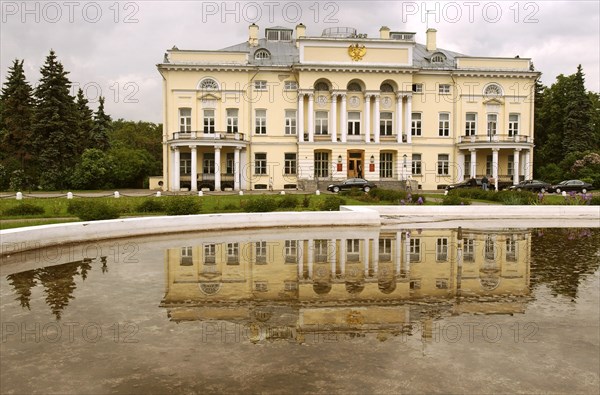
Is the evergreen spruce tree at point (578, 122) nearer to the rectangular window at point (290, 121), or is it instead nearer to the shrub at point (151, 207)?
the rectangular window at point (290, 121)

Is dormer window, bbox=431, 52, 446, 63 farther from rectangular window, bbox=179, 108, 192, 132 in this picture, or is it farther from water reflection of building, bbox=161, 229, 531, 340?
water reflection of building, bbox=161, 229, 531, 340

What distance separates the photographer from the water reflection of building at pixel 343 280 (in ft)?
25.8

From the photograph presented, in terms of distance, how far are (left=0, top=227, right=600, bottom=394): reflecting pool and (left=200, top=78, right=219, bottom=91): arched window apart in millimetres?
32770

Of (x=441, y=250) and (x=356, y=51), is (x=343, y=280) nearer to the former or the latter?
(x=441, y=250)

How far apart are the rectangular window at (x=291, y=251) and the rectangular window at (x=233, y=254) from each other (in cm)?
118

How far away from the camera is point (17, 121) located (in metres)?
47.2

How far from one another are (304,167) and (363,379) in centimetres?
3963

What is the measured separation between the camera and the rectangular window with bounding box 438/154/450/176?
47.7 meters

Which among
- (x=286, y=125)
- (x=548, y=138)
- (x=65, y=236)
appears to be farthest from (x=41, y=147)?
(x=548, y=138)

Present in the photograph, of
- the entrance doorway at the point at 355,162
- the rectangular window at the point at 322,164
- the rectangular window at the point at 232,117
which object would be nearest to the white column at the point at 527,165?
the entrance doorway at the point at 355,162

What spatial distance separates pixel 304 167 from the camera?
44.9 m

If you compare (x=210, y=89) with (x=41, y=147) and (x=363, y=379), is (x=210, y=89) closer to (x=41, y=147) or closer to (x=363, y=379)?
→ (x=41, y=147)

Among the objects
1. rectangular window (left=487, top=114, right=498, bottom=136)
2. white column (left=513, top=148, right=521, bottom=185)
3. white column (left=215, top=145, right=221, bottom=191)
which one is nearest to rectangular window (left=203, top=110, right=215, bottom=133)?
white column (left=215, top=145, right=221, bottom=191)

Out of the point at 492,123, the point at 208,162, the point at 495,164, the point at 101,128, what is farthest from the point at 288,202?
the point at 101,128
